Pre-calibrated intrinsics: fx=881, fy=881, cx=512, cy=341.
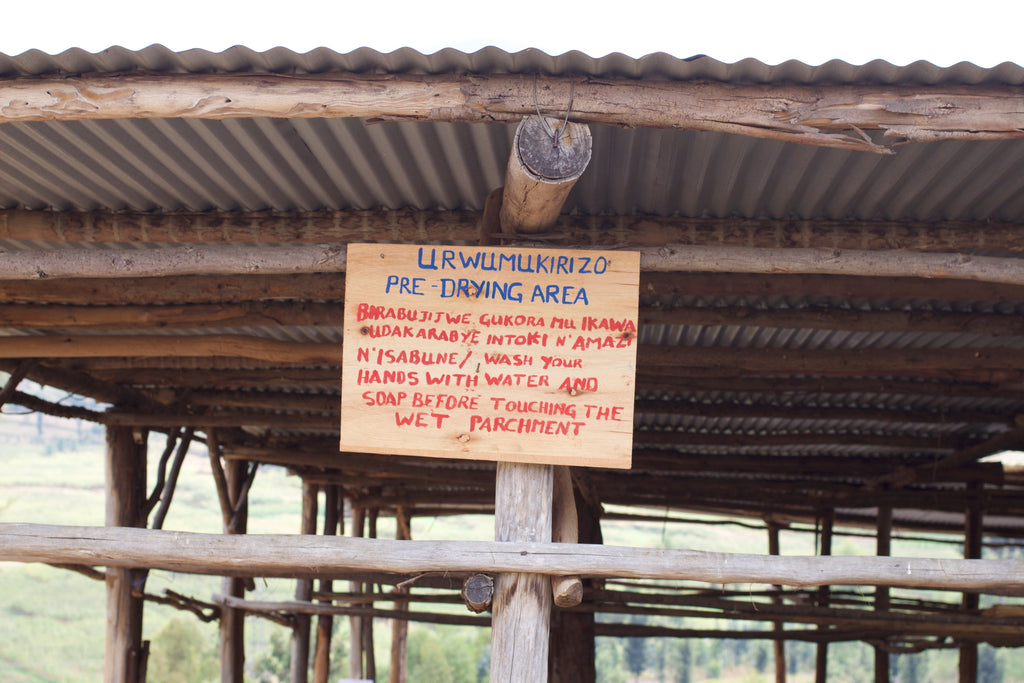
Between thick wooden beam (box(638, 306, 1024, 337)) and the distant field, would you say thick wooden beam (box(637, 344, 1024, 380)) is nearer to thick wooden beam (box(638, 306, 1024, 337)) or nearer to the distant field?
thick wooden beam (box(638, 306, 1024, 337))

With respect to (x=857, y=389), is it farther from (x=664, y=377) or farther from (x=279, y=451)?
(x=279, y=451)

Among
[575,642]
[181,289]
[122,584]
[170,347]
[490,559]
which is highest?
[181,289]

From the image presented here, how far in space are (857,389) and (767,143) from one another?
3507 millimetres

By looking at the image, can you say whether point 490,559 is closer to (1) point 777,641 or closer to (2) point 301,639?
(2) point 301,639

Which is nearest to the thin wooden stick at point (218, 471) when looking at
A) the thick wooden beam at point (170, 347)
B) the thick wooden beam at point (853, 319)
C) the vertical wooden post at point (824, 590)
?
the thick wooden beam at point (170, 347)

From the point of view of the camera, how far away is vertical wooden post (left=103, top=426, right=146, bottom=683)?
7.77 m

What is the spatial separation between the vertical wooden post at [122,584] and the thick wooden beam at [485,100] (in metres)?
5.41

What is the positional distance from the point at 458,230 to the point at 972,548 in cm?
789

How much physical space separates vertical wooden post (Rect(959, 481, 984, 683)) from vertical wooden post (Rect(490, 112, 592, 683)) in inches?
296

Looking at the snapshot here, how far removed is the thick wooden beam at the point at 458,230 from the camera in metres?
4.13

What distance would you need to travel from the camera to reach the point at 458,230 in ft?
14.2

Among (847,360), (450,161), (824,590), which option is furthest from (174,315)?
(824,590)

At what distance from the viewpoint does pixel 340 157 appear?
386cm

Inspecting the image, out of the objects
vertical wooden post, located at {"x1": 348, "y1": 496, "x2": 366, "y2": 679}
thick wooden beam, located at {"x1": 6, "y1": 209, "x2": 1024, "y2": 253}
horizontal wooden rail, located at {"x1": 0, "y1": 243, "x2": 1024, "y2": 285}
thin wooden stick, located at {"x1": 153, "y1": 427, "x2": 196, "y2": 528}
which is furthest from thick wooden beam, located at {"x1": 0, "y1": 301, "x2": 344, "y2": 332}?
vertical wooden post, located at {"x1": 348, "y1": 496, "x2": 366, "y2": 679}
